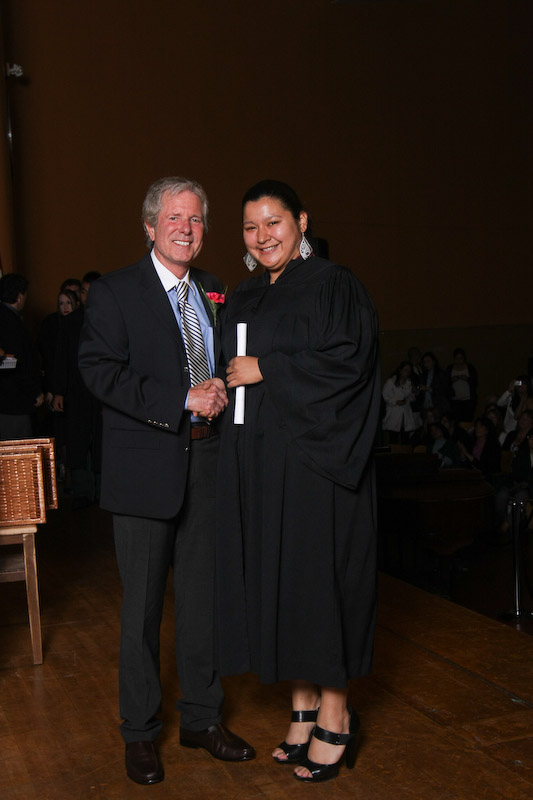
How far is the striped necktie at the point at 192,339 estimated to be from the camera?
8.72 ft

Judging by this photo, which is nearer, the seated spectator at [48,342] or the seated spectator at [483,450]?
the seated spectator at [48,342]

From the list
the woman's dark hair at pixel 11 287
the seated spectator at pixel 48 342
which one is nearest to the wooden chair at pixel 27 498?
the woman's dark hair at pixel 11 287

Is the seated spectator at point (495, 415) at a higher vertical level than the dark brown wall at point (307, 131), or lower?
lower

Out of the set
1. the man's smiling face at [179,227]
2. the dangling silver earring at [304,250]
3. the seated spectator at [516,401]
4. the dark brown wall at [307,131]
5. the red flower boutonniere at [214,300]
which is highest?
the dark brown wall at [307,131]

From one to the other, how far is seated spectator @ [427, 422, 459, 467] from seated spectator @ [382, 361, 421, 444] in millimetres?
1308

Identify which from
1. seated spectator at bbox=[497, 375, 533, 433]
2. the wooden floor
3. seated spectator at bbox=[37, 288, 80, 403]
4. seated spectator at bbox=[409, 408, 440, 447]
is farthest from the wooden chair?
seated spectator at bbox=[409, 408, 440, 447]

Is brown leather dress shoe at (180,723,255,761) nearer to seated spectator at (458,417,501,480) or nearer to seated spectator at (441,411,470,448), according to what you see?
seated spectator at (458,417,501,480)

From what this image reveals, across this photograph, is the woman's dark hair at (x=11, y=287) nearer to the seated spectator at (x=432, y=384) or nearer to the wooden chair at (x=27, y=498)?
the wooden chair at (x=27, y=498)

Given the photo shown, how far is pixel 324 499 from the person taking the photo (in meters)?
2.48

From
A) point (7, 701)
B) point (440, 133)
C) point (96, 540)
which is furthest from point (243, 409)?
point (440, 133)

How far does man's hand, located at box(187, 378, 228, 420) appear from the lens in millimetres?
2521

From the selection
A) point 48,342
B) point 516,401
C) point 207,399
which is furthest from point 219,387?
point 516,401

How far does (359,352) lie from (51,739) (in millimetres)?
1490

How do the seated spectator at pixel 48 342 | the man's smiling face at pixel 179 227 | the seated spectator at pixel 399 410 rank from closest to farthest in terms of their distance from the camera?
the man's smiling face at pixel 179 227 → the seated spectator at pixel 48 342 → the seated spectator at pixel 399 410
